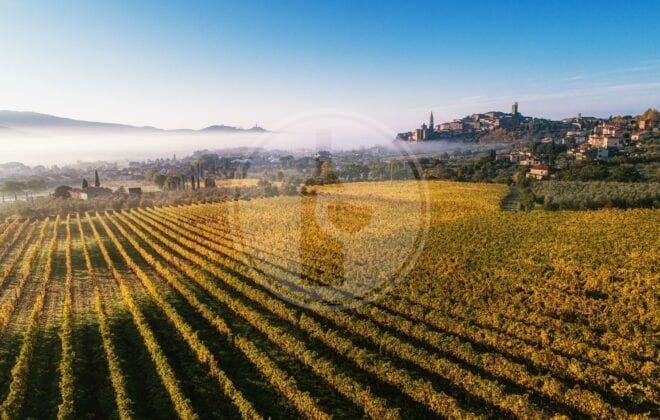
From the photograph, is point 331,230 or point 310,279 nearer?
point 310,279

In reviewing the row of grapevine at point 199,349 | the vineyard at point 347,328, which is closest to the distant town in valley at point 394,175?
the vineyard at point 347,328

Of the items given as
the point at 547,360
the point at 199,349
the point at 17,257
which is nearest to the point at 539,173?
the point at 547,360

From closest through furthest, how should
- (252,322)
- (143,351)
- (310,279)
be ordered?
(143,351) < (252,322) < (310,279)

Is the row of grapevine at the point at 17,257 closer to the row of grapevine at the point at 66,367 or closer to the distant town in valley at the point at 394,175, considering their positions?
the row of grapevine at the point at 66,367

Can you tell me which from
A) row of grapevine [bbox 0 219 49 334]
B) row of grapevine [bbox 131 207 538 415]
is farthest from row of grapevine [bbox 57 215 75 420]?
row of grapevine [bbox 131 207 538 415]

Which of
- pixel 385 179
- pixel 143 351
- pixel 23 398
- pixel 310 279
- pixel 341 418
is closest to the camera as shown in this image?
pixel 341 418

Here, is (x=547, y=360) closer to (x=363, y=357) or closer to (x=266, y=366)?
(x=363, y=357)

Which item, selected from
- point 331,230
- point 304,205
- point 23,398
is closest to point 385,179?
point 304,205

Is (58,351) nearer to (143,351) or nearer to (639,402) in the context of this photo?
(143,351)
